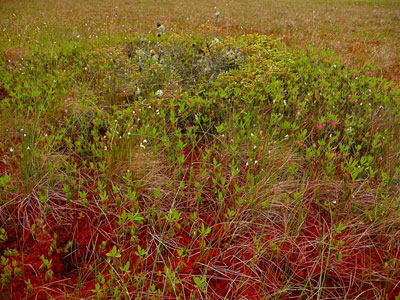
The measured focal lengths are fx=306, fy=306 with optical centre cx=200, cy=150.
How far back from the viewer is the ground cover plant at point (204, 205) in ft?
7.40

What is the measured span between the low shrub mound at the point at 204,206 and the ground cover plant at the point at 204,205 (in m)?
0.02

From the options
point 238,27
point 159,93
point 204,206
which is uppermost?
point 238,27

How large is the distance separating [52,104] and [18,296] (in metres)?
2.77

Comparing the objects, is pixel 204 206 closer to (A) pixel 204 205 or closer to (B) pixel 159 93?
(A) pixel 204 205

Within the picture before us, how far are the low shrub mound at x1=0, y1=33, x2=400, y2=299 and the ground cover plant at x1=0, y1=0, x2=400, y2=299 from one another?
2 cm

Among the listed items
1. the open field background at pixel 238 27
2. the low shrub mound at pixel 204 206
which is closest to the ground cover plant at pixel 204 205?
the low shrub mound at pixel 204 206

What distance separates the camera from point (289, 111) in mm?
4305

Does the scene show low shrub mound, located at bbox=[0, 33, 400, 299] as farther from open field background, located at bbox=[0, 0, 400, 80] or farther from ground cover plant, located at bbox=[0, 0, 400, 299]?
open field background, located at bbox=[0, 0, 400, 80]

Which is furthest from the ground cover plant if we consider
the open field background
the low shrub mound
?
the open field background

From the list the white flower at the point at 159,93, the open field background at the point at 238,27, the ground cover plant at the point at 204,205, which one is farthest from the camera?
the open field background at the point at 238,27

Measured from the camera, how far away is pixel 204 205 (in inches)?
117

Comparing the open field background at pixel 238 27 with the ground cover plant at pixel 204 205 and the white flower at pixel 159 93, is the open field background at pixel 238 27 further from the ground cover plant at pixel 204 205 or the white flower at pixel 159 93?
the ground cover plant at pixel 204 205

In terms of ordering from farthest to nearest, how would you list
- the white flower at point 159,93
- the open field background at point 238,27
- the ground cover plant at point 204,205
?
the open field background at point 238,27 → the white flower at point 159,93 → the ground cover plant at point 204,205

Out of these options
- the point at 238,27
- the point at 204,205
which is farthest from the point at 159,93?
the point at 238,27
